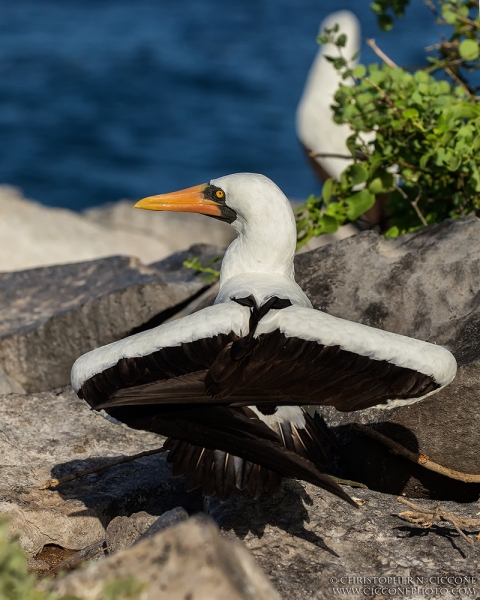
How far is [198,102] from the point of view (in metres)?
26.0

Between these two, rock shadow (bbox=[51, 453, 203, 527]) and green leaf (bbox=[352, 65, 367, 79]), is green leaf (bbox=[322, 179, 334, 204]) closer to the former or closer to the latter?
green leaf (bbox=[352, 65, 367, 79])

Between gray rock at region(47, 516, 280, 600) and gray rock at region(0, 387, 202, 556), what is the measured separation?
1.62 metres

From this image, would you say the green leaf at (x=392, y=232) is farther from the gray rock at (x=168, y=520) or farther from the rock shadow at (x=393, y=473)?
the gray rock at (x=168, y=520)

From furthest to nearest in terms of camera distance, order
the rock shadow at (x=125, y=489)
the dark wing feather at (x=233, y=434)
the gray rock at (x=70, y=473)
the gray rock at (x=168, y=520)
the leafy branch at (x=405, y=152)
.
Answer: the leafy branch at (x=405, y=152)
the rock shadow at (x=125, y=489)
the gray rock at (x=70, y=473)
the dark wing feather at (x=233, y=434)
the gray rock at (x=168, y=520)

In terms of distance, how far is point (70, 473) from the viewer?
4.65m

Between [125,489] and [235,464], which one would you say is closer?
[235,464]

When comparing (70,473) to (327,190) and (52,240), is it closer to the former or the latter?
(327,190)

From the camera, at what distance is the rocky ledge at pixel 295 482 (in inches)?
145

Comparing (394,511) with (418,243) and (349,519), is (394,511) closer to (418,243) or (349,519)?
(349,519)

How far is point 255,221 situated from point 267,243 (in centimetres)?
12

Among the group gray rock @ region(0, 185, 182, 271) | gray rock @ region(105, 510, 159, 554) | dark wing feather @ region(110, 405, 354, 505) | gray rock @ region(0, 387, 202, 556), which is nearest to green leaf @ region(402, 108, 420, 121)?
gray rock @ region(0, 387, 202, 556)

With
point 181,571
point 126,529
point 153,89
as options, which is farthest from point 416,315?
point 153,89

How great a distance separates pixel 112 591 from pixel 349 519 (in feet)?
6.46

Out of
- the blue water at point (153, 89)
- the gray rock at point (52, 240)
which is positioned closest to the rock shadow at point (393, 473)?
the gray rock at point (52, 240)
